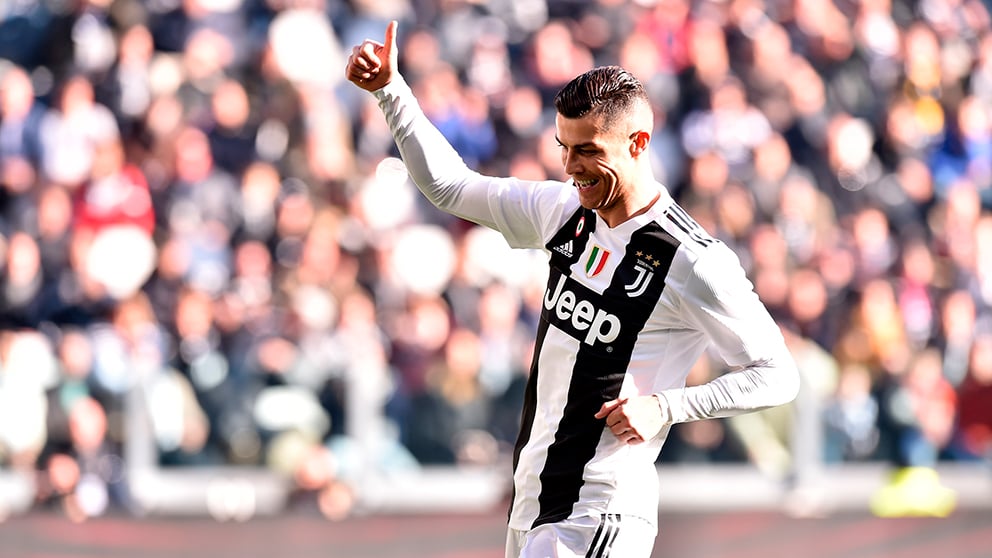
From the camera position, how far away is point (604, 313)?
4.33 meters

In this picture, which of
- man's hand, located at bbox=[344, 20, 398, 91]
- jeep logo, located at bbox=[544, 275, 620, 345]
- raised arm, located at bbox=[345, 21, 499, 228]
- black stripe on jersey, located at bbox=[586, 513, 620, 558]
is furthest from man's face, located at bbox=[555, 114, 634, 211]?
black stripe on jersey, located at bbox=[586, 513, 620, 558]

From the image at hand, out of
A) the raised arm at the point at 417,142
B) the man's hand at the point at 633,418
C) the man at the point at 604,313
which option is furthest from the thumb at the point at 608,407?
the raised arm at the point at 417,142

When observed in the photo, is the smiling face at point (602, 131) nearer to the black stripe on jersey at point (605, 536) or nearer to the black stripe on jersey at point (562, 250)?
the black stripe on jersey at point (562, 250)

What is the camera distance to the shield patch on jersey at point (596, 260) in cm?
436

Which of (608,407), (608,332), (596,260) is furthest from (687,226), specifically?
(608,407)

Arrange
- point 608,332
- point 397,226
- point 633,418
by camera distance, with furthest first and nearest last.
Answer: point 397,226 < point 608,332 < point 633,418

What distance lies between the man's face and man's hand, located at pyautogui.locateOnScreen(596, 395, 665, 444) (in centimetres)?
61

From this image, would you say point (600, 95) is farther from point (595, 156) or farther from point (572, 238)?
point (572, 238)

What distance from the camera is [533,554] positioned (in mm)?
4340

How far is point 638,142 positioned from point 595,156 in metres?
0.15

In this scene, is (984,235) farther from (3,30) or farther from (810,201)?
(3,30)

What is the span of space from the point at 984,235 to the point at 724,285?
7.53 m

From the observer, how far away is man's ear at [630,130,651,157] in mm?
4223

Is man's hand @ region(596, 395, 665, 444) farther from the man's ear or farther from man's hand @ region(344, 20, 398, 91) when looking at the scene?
man's hand @ region(344, 20, 398, 91)
